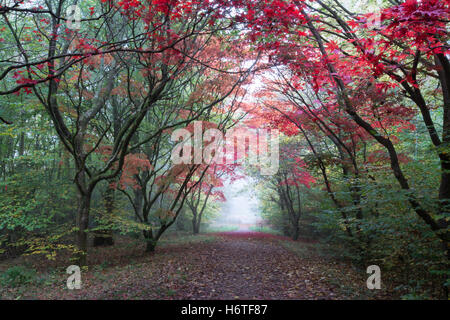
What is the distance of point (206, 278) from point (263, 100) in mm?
6495

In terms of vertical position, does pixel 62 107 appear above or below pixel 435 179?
above

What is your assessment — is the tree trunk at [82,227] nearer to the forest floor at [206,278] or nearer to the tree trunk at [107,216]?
the forest floor at [206,278]

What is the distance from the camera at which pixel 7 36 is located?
766 centimetres

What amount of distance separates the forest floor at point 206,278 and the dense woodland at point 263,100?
66 cm

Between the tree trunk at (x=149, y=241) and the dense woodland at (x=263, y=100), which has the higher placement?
the dense woodland at (x=263, y=100)

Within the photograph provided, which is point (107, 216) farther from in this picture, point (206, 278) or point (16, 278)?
point (206, 278)

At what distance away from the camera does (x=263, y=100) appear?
924 cm

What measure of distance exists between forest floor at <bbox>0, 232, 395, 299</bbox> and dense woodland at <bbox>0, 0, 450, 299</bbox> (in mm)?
656

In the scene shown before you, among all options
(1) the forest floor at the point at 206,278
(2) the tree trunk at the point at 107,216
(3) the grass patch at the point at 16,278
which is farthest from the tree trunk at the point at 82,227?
(2) the tree trunk at the point at 107,216

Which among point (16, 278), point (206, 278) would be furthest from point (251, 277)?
point (16, 278)

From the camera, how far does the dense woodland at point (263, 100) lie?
3992mm
